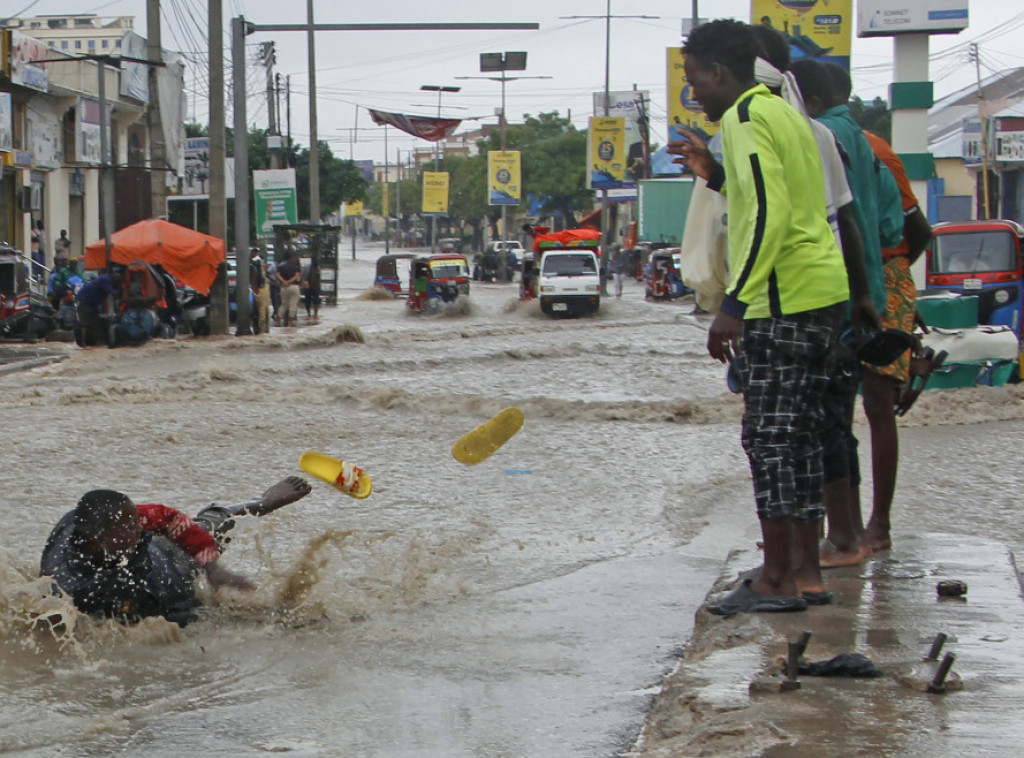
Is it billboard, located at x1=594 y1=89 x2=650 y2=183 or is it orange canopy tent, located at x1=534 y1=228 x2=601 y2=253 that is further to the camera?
billboard, located at x1=594 y1=89 x2=650 y2=183

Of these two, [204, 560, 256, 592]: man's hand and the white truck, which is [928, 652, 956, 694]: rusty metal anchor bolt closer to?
[204, 560, 256, 592]: man's hand

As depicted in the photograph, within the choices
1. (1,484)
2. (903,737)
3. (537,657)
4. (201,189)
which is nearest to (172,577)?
(537,657)

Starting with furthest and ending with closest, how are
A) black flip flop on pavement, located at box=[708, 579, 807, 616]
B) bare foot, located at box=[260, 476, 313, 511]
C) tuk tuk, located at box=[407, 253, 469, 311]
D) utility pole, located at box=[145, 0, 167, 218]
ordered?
tuk tuk, located at box=[407, 253, 469, 311] < utility pole, located at box=[145, 0, 167, 218] < bare foot, located at box=[260, 476, 313, 511] < black flip flop on pavement, located at box=[708, 579, 807, 616]

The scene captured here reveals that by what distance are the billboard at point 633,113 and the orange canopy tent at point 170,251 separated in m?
44.9

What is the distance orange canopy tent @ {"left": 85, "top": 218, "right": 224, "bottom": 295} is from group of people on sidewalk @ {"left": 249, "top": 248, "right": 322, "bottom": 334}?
250 cm

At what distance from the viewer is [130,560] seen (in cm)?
512

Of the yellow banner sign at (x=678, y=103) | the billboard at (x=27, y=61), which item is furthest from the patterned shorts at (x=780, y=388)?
the yellow banner sign at (x=678, y=103)

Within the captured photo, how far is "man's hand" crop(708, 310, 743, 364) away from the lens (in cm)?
417

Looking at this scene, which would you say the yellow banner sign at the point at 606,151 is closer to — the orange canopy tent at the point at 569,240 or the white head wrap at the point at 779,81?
the orange canopy tent at the point at 569,240

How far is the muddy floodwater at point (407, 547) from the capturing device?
4.17 metres

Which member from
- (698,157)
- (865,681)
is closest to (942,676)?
(865,681)

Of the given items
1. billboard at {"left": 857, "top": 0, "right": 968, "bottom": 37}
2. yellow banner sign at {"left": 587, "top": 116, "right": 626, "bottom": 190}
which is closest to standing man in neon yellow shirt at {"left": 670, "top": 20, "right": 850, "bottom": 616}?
billboard at {"left": 857, "top": 0, "right": 968, "bottom": 37}

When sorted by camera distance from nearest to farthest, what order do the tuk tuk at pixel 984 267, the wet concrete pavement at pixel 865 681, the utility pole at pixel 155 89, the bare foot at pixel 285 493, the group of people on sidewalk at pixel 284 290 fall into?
the wet concrete pavement at pixel 865 681 → the bare foot at pixel 285 493 → the tuk tuk at pixel 984 267 → the utility pole at pixel 155 89 → the group of people on sidewalk at pixel 284 290

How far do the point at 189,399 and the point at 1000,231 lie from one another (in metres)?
11.0
